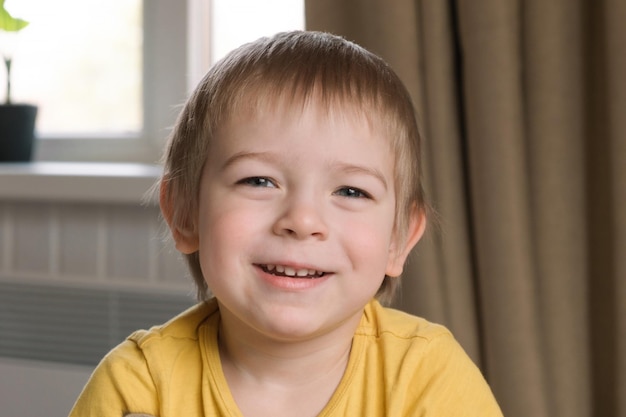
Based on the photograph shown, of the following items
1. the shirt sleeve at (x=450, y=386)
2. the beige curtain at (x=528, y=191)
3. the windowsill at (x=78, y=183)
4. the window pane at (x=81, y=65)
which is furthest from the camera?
the window pane at (x=81, y=65)

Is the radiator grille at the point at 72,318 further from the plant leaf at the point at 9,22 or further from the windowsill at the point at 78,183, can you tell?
the plant leaf at the point at 9,22

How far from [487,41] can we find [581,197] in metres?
0.30

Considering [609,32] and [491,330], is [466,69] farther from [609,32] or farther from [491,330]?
[491,330]

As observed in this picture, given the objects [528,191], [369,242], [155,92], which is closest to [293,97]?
[369,242]

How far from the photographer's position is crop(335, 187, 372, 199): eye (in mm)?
1091

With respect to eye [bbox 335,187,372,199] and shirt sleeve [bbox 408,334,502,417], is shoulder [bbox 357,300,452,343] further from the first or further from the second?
eye [bbox 335,187,372,199]

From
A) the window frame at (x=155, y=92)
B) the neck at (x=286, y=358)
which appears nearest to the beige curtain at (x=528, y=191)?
Result: the neck at (x=286, y=358)

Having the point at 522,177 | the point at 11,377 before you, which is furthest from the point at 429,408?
the point at 11,377

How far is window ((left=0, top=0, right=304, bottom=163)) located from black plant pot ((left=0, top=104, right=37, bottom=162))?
0.44 ft

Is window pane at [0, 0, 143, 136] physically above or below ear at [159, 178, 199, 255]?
above

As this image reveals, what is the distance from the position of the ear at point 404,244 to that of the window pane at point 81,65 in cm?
121

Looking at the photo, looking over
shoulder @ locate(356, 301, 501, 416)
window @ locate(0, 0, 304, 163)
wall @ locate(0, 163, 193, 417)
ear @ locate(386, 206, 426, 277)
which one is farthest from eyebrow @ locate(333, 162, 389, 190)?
window @ locate(0, 0, 304, 163)

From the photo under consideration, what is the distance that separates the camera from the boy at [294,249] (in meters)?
1.06

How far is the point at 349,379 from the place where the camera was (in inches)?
46.9
